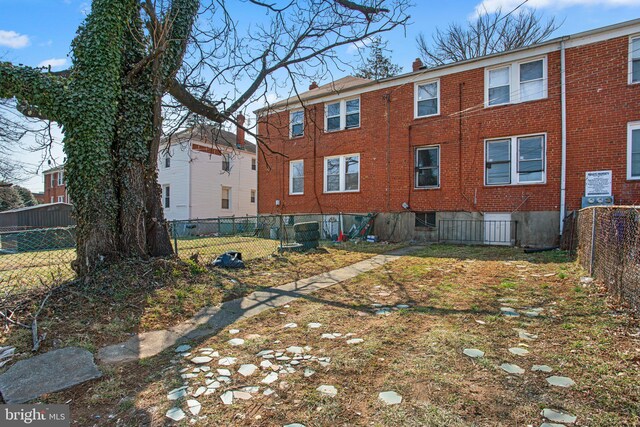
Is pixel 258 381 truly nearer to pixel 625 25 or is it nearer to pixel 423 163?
pixel 423 163

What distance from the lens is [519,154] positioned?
11.2 metres

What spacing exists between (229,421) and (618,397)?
252cm

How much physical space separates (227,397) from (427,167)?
12.1 m

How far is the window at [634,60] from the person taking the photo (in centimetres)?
962

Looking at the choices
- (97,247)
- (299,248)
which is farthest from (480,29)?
(97,247)

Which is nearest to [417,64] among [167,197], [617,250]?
[617,250]

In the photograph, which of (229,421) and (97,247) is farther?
(97,247)

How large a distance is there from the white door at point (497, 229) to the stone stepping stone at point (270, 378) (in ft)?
35.8

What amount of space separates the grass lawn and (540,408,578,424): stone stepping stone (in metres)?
0.05

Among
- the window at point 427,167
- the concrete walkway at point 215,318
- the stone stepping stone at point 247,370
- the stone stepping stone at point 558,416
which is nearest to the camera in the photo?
the stone stepping stone at point 558,416

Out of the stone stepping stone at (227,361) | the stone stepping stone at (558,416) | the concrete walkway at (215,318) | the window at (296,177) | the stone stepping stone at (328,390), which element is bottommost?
the concrete walkway at (215,318)

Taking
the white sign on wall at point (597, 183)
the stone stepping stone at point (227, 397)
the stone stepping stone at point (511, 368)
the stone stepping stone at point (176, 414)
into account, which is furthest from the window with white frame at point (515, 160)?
the stone stepping stone at point (176, 414)

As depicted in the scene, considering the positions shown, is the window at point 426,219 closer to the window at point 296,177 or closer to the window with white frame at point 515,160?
the window with white frame at point 515,160

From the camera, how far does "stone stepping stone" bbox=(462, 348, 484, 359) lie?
2.83 metres
